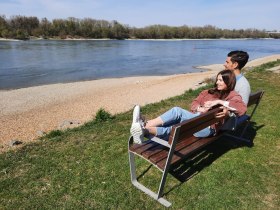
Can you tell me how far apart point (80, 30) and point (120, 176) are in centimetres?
10741

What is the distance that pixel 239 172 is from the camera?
436 centimetres

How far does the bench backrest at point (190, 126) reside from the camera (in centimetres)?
326

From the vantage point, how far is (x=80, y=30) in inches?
4161

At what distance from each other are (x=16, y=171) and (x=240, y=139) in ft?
12.7

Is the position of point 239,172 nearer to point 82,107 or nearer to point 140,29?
point 82,107

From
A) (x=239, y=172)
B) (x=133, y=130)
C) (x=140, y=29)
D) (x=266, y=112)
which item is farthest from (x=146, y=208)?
(x=140, y=29)

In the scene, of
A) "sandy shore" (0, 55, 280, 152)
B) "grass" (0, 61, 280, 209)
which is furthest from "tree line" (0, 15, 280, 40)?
"grass" (0, 61, 280, 209)

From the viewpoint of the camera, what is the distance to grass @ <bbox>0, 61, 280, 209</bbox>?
3699 millimetres

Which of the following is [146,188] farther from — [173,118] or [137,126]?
[173,118]

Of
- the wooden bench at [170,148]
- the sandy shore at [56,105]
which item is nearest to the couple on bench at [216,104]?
the wooden bench at [170,148]

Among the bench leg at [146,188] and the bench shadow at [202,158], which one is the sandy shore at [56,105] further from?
the bench shadow at [202,158]

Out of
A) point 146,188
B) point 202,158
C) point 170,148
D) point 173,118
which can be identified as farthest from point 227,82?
point 146,188

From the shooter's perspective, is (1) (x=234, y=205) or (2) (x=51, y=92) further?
(2) (x=51, y=92)

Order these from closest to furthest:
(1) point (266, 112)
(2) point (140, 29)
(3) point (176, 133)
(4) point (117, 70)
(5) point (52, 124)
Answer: (3) point (176, 133), (1) point (266, 112), (5) point (52, 124), (4) point (117, 70), (2) point (140, 29)
